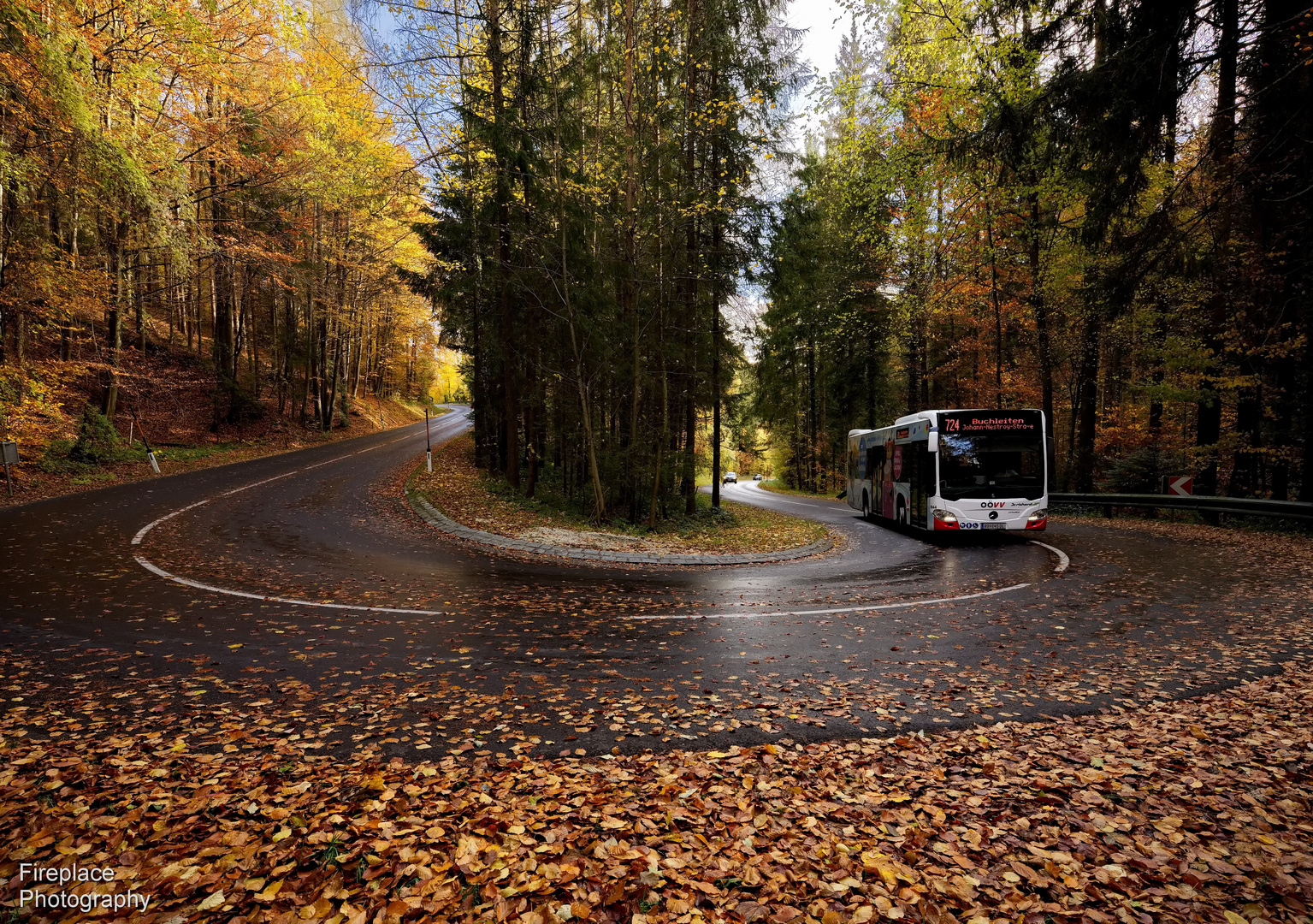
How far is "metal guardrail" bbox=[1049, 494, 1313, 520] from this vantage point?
11924 mm

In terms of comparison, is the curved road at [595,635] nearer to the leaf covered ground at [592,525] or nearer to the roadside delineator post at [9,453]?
the leaf covered ground at [592,525]

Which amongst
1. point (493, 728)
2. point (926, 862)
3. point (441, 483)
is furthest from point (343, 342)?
point (926, 862)

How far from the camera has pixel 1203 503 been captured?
45.4 ft

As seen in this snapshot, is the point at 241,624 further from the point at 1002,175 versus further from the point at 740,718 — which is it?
the point at 1002,175

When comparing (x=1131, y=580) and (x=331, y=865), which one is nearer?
(x=331, y=865)

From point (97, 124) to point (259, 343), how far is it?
25.7 meters

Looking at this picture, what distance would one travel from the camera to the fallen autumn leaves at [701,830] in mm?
2537

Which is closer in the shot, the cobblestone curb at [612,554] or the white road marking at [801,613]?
the white road marking at [801,613]

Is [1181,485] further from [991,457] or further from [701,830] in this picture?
[701,830]

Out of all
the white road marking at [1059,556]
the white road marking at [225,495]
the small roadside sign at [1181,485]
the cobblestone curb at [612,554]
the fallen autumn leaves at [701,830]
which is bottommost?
the cobblestone curb at [612,554]

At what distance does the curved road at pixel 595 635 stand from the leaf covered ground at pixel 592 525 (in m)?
1.94

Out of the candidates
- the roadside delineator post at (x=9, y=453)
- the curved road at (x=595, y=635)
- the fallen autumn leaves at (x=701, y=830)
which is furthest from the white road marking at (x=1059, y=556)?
the roadside delineator post at (x=9, y=453)

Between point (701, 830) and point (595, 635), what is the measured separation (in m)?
3.40

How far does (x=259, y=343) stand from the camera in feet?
114
